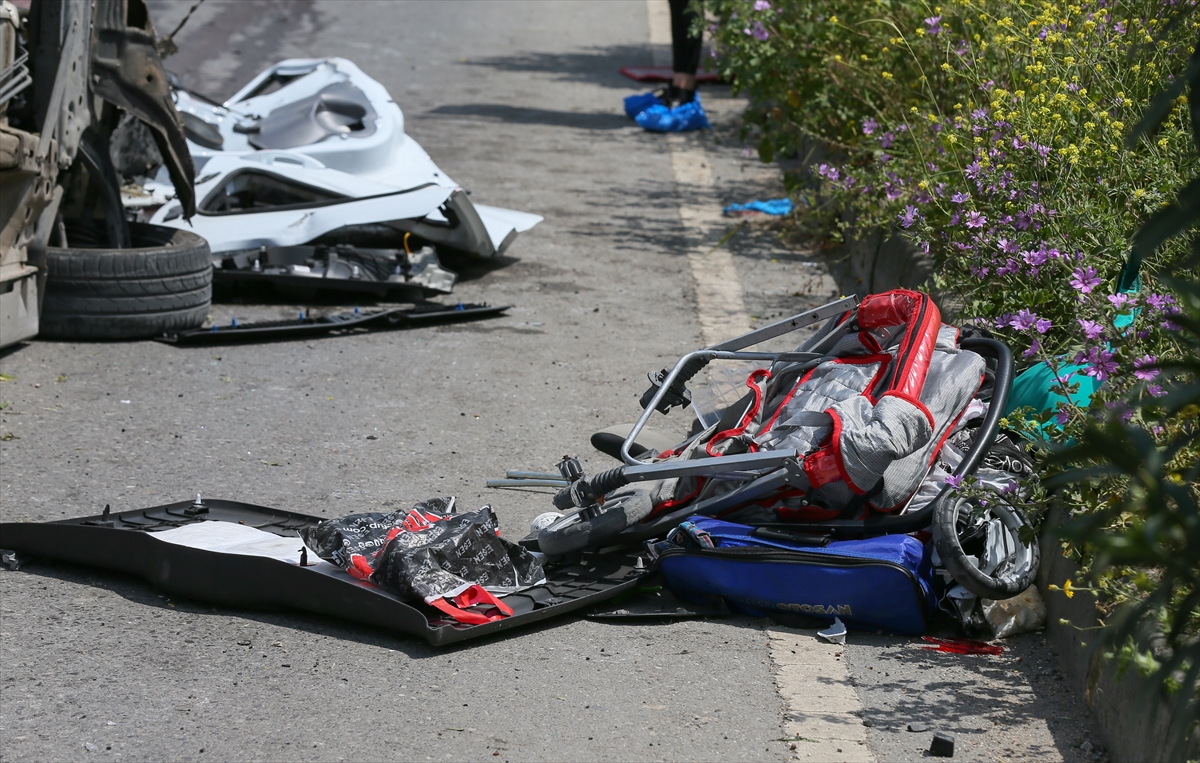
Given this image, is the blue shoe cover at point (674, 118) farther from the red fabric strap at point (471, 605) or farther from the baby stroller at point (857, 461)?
the red fabric strap at point (471, 605)

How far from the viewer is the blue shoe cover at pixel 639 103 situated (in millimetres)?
13547

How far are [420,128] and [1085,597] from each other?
10.4 m

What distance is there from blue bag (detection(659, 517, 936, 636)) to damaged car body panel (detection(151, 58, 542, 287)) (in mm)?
4073

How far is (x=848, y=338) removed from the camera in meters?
4.44

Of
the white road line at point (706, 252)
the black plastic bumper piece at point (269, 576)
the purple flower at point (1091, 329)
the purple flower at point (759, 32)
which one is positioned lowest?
the white road line at point (706, 252)

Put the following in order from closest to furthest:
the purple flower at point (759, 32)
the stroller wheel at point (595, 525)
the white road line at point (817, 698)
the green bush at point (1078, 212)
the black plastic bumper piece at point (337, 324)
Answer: the green bush at point (1078, 212), the white road line at point (817, 698), the stroller wheel at point (595, 525), the black plastic bumper piece at point (337, 324), the purple flower at point (759, 32)

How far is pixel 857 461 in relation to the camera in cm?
367

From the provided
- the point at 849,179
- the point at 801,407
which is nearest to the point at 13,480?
the point at 801,407

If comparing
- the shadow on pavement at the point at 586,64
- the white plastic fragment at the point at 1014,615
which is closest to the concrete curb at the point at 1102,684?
the white plastic fragment at the point at 1014,615

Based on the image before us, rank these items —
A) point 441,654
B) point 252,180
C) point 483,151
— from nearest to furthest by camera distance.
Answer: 1. point 441,654
2. point 252,180
3. point 483,151

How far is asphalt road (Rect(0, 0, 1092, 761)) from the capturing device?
311cm

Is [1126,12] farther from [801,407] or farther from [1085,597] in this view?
[1085,597]

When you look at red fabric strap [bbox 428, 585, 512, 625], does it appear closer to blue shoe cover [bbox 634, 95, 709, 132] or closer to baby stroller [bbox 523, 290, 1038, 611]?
baby stroller [bbox 523, 290, 1038, 611]

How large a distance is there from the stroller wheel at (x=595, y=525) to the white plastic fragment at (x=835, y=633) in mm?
694
